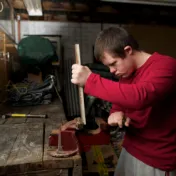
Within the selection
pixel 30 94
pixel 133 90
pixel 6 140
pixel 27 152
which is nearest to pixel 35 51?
pixel 30 94

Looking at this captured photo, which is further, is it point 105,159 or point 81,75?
point 105,159

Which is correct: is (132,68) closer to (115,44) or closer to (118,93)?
(115,44)

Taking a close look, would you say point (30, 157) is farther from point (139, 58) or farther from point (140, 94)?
point (139, 58)

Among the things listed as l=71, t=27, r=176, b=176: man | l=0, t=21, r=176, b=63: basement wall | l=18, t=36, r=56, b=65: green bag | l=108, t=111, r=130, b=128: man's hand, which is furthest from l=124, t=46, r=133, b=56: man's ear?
l=0, t=21, r=176, b=63: basement wall

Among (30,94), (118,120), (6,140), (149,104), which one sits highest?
(149,104)

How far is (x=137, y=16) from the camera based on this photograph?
4082mm

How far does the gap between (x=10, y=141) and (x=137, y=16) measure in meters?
3.74

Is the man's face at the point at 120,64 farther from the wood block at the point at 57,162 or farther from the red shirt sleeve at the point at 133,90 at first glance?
the wood block at the point at 57,162

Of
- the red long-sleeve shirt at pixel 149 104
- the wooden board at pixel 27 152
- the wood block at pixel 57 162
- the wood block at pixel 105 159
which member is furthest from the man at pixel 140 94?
the wood block at pixel 105 159

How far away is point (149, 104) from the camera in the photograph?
0.76 meters

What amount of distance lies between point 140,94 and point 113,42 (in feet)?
0.95

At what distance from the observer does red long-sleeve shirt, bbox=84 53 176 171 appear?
0.74 m

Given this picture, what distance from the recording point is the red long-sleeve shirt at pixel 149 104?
74 cm

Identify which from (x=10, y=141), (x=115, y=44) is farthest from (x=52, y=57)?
(x=115, y=44)
